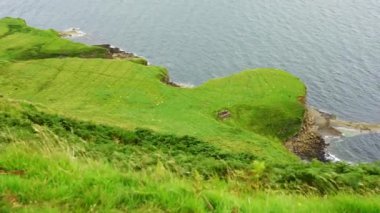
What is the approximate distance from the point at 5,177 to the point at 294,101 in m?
51.7

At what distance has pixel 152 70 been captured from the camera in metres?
63.1

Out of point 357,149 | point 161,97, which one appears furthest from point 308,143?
point 161,97

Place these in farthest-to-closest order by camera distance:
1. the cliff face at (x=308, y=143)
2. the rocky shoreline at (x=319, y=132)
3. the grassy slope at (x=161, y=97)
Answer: the rocky shoreline at (x=319, y=132)
the cliff face at (x=308, y=143)
the grassy slope at (x=161, y=97)

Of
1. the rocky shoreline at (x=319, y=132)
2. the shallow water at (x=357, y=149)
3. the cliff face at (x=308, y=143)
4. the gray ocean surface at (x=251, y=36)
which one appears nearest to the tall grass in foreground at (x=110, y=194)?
the cliff face at (x=308, y=143)

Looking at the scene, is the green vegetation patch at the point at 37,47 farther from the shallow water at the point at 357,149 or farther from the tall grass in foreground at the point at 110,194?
the tall grass in foreground at the point at 110,194

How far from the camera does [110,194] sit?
317 inches

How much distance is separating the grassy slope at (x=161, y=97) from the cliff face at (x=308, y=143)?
1.35 metres

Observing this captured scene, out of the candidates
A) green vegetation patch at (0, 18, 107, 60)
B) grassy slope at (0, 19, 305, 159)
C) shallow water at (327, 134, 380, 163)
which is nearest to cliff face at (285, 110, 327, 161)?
grassy slope at (0, 19, 305, 159)

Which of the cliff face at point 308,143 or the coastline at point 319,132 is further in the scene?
the coastline at point 319,132

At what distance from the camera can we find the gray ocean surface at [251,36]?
75.0 meters

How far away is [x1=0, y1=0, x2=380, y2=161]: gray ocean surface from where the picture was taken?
7500cm

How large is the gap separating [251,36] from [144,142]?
68.7m

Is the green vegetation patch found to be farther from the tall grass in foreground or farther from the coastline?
the tall grass in foreground

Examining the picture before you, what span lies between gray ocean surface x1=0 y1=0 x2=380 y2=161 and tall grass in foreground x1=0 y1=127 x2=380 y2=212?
52.5 meters
